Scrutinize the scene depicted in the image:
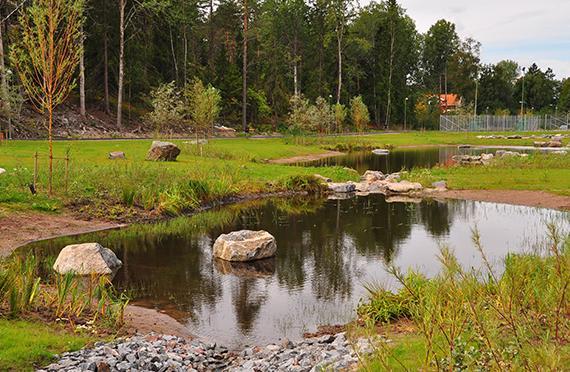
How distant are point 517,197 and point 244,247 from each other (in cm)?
1611

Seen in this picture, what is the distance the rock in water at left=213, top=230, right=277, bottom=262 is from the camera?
15.9 m

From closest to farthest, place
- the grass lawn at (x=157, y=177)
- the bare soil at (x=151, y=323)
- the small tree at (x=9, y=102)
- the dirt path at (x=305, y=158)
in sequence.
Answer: the bare soil at (x=151, y=323) < the grass lawn at (x=157, y=177) < the small tree at (x=9, y=102) < the dirt path at (x=305, y=158)

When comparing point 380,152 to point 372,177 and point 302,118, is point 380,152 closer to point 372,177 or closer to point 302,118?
point 302,118

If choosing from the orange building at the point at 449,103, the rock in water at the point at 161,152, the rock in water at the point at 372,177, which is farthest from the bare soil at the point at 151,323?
the orange building at the point at 449,103

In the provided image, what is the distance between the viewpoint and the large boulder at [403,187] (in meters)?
29.3

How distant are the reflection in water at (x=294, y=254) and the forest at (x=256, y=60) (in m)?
21.7

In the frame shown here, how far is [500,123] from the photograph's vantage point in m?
93.2

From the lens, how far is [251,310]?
1185 cm

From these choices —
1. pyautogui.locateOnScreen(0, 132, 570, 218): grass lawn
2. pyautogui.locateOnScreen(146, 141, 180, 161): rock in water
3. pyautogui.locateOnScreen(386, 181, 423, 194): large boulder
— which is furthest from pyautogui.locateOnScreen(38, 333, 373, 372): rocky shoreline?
pyautogui.locateOnScreen(146, 141, 180, 161): rock in water

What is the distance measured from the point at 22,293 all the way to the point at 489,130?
90.1 meters

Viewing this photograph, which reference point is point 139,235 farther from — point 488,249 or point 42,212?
point 488,249

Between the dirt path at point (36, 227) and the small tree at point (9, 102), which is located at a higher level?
the small tree at point (9, 102)

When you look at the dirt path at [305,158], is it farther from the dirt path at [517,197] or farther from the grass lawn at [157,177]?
the dirt path at [517,197]

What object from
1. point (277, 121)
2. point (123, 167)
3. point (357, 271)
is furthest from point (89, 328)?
point (277, 121)
